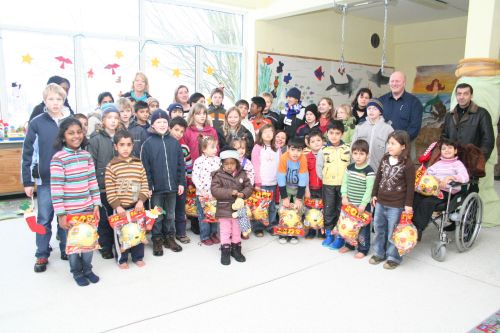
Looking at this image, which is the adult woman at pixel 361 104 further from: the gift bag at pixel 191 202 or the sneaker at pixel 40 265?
the sneaker at pixel 40 265

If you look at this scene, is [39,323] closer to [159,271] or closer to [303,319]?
[159,271]

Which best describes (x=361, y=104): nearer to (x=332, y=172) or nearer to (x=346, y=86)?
(x=332, y=172)

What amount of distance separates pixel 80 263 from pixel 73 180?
0.61 m

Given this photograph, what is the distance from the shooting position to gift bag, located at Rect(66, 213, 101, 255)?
259cm

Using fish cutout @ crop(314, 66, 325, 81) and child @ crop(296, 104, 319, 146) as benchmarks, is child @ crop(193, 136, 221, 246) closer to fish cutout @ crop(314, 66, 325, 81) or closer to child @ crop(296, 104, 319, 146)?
child @ crop(296, 104, 319, 146)

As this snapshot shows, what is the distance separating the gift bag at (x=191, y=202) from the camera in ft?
12.1

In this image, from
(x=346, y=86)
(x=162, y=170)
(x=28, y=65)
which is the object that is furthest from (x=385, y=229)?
(x=346, y=86)

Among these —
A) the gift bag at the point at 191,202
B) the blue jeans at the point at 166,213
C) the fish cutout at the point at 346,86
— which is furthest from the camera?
the fish cutout at the point at 346,86

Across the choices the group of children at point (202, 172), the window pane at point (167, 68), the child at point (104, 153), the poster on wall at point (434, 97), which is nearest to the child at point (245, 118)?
the group of children at point (202, 172)

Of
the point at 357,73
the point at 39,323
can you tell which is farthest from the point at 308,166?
the point at 357,73

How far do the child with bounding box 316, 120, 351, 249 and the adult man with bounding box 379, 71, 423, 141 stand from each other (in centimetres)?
74

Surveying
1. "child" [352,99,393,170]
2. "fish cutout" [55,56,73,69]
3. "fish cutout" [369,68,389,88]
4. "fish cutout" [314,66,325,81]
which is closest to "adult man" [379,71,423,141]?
"child" [352,99,393,170]

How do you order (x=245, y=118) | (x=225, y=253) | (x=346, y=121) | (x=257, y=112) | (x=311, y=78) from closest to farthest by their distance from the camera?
(x=225, y=253) → (x=346, y=121) → (x=245, y=118) → (x=257, y=112) → (x=311, y=78)

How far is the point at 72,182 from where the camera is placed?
2.63 meters
